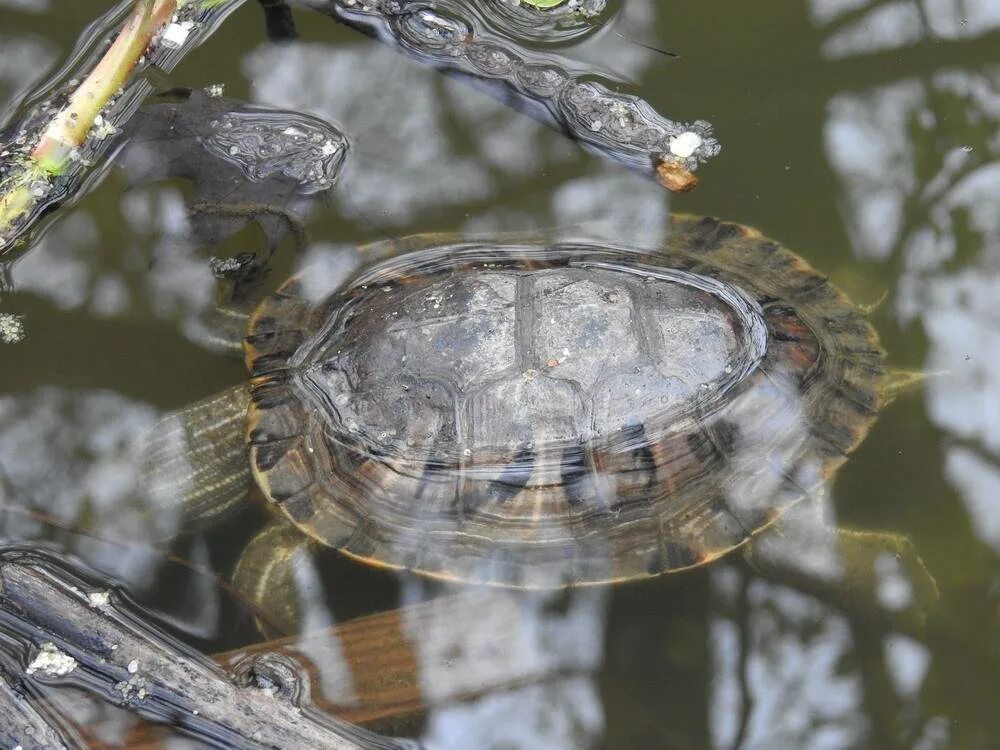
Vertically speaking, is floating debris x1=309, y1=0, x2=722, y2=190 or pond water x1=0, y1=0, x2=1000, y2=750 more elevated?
floating debris x1=309, y1=0, x2=722, y2=190

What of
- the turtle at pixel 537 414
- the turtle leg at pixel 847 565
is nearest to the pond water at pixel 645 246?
the turtle leg at pixel 847 565

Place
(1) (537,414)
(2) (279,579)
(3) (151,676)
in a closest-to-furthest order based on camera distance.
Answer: (1) (537,414)
(3) (151,676)
(2) (279,579)

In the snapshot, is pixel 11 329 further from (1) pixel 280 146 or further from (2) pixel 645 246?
(2) pixel 645 246

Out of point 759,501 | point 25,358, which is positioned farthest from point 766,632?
point 25,358

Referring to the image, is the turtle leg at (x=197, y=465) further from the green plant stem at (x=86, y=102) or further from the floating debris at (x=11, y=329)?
the green plant stem at (x=86, y=102)

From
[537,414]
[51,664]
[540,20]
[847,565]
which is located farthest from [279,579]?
[540,20]

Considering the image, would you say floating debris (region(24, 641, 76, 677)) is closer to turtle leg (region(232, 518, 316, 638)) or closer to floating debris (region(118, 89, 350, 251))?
turtle leg (region(232, 518, 316, 638))

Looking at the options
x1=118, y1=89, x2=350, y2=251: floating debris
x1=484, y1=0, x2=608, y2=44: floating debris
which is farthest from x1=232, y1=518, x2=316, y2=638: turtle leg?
x1=484, y1=0, x2=608, y2=44: floating debris
